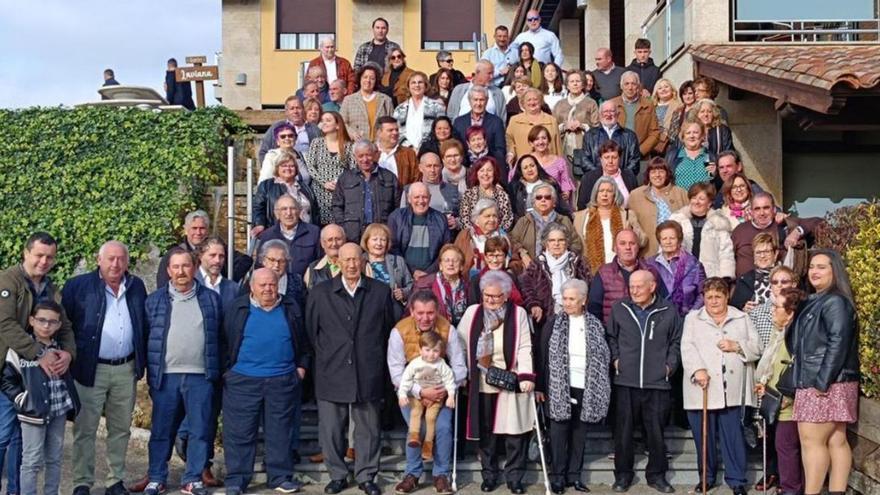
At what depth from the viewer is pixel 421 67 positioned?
28078mm

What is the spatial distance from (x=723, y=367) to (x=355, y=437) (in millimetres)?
2856

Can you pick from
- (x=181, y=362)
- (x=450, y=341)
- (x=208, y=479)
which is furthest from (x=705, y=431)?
(x=181, y=362)

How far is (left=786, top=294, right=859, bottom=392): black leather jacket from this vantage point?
285 inches

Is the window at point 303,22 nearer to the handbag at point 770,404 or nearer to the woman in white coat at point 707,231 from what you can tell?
the woman in white coat at point 707,231

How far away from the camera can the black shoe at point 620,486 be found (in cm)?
820

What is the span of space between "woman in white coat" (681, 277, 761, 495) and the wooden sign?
1008 centimetres

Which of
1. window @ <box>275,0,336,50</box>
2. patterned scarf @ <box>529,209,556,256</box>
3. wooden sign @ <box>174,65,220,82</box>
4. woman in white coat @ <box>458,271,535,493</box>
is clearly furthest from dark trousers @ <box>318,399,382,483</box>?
window @ <box>275,0,336,50</box>

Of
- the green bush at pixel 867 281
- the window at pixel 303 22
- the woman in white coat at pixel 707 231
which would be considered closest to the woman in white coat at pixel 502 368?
the woman in white coat at pixel 707 231

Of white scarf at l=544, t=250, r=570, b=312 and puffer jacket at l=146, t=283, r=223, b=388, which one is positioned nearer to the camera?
puffer jacket at l=146, t=283, r=223, b=388

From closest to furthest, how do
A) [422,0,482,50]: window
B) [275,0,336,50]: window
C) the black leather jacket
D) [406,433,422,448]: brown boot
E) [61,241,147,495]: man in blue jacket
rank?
the black leather jacket, [61,241,147,495]: man in blue jacket, [406,433,422,448]: brown boot, [275,0,336,50]: window, [422,0,482,50]: window

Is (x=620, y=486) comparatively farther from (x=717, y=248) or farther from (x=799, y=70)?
(x=799, y=70)

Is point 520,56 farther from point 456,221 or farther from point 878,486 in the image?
point 878,486

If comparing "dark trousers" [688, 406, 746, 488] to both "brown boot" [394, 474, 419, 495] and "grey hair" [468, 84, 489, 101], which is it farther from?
"grey hair" [468, 84, 489, 101]

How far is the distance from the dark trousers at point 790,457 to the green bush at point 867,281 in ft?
1.95
